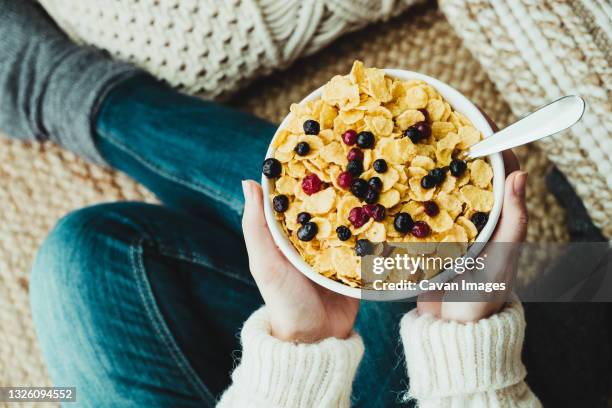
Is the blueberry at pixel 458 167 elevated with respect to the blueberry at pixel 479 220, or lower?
elevated

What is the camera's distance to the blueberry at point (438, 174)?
0.48m

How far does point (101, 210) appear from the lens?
0.80 meters

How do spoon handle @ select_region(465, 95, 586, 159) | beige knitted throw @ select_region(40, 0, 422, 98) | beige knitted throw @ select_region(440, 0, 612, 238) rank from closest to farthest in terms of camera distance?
spoon handle @ select_region(465, 95, 586, 159) < beige knitted throw @ select_region(440, 0, 612, 238) < beige knitted throw @ select_region(40, 0, 422, 98)

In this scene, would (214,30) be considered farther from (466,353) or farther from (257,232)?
(466,353)

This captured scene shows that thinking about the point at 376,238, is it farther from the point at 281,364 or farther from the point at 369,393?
the point at 369,393

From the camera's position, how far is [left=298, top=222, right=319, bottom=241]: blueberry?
1.59 feet

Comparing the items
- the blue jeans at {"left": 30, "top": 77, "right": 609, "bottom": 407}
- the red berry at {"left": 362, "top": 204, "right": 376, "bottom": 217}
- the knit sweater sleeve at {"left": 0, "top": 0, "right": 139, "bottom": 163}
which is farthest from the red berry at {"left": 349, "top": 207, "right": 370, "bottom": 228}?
the knit sweater sleeve at {"left": 0, "top": 0, "right": 139, "bottom": 163}

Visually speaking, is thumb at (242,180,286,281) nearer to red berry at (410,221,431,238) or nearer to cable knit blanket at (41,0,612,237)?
red berry at (410,221,431,238)

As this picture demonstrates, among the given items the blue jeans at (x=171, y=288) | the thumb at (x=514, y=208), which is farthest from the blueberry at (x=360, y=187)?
the blue jeans at (x=171, y=288)

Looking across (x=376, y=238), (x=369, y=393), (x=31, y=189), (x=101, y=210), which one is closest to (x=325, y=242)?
(x=376, y=238)

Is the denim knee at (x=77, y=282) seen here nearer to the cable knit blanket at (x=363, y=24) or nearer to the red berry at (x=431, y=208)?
the cable knit blanket at (x=363, y=24)

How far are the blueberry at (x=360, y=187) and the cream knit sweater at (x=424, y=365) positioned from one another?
168mm

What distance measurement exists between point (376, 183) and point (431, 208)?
0.05 meters

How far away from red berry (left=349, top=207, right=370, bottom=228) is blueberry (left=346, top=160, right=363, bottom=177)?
0.03 metres
